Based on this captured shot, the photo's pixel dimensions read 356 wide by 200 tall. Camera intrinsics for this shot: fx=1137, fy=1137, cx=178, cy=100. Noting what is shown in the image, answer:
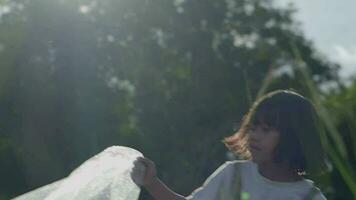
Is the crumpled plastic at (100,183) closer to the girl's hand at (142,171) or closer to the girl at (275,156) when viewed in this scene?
the girl's hand at (142,171)

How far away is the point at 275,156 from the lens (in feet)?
11.2

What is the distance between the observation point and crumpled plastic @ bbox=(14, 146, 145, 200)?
3.52 meters

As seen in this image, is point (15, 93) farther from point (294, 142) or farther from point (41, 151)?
point (294, 142)

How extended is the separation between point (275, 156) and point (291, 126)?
0.34 ft

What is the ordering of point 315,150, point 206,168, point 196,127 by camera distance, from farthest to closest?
point 196,127 → point 206,168 → point 315,150

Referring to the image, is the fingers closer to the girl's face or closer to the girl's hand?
the girl's hand

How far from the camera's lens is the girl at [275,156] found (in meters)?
3.35

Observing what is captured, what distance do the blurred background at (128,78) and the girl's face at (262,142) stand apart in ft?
83.8

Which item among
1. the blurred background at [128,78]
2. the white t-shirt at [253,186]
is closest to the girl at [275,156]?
the white t-shirt at [253,186]

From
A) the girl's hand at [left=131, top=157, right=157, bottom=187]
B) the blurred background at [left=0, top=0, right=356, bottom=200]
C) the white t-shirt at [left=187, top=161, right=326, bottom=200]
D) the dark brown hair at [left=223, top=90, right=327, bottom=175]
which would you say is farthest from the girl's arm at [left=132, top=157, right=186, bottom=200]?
the blurred background at [left=0, top=0, right=356, bottom=200]

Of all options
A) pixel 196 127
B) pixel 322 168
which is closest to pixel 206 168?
pixel 196 127

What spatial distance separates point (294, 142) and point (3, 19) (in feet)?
101

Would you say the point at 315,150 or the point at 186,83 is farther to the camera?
the point at 186,83

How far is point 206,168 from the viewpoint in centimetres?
3086
